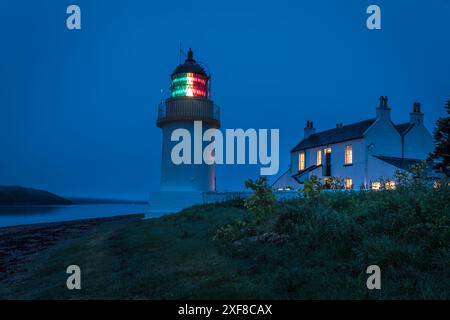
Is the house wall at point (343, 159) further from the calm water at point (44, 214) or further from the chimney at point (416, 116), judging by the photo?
the calm water at point (44, 214)

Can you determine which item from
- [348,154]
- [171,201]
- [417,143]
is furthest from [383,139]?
[171,201]

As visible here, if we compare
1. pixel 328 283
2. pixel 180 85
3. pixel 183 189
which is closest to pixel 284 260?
pixel 328 283

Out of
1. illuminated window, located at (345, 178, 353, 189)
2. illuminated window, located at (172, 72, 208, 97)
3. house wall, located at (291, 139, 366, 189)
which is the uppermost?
illuminated window, located at (172, 72, 208, 97)

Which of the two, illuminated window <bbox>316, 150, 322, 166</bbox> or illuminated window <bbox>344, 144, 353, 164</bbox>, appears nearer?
illuminated window <bbox>344, 144, 353, 164</bbox>

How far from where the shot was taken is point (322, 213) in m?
8.66

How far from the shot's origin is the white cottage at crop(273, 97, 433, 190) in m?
25.4

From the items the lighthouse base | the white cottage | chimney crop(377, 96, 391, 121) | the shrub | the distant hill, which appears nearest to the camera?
the shrub

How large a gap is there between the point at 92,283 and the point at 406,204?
7.44 metres

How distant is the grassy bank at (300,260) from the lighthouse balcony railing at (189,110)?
1415 cm

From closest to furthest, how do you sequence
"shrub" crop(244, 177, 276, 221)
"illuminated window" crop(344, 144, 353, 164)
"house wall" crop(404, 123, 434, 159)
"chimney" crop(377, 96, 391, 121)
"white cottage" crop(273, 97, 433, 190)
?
"shrub" crop(244, 177, 276, 221)
"white cottage" crop(273, 97, 433, 190)
"chimney" crop(377, 96, 391, 121)
"illuminated window" crop(344, 144, 353, 164)
"house wall" crop(404, 123, 434, 159)

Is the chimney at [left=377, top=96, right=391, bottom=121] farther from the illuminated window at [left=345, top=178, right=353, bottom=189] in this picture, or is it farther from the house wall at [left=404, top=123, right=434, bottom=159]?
the illuminated window at [left=345, top=178, right=353, bottom=189]

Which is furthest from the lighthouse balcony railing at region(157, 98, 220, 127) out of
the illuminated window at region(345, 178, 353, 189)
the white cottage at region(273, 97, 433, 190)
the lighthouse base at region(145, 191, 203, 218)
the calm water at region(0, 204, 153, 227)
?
the calm water at region(0, 204, 153, 227)

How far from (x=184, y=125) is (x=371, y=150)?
1461cm

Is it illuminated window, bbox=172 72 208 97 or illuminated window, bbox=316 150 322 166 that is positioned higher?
illuminated window, bbox=172 72 208 97
